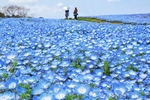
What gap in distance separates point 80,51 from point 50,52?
21.9 inches

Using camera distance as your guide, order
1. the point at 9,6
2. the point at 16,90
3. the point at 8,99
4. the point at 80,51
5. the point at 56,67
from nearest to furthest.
→ the point at 8,99 → the point at 16,90 → the point at 56,67 → the point at 80,51 → the point at 9,6

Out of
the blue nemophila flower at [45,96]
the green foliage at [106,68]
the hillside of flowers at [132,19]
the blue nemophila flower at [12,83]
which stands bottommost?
the hillside of flowers at [132,19]

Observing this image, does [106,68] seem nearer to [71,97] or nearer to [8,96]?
[71,97]

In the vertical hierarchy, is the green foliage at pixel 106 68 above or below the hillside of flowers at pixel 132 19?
above

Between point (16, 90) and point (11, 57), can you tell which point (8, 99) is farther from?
point (11, 57)

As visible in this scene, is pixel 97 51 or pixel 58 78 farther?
pixel 97 51

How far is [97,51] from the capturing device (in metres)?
5.04

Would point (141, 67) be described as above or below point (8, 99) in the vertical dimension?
below

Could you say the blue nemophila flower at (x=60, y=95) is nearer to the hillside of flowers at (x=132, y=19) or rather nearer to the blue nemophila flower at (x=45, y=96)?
the blue nemophila flower at (x=45, y=96)

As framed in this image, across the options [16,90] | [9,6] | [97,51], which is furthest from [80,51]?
[9,6]

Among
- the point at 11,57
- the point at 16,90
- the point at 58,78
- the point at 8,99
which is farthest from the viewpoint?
the point at 11,57

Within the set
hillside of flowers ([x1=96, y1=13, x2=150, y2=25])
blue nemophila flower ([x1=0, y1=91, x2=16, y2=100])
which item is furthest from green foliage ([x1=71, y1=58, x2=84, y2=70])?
hillside of flowers ([x1=96, y1=13, x2=150, y2=25])

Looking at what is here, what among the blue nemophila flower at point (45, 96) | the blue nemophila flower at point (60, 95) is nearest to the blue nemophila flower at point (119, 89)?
the blue nemophila flower at point (60, 95)

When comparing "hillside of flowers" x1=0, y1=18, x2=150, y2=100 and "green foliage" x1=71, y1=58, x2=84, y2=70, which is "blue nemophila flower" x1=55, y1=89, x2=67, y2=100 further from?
"green foliage" x1=71, y1=58, x2=84, y2=70
